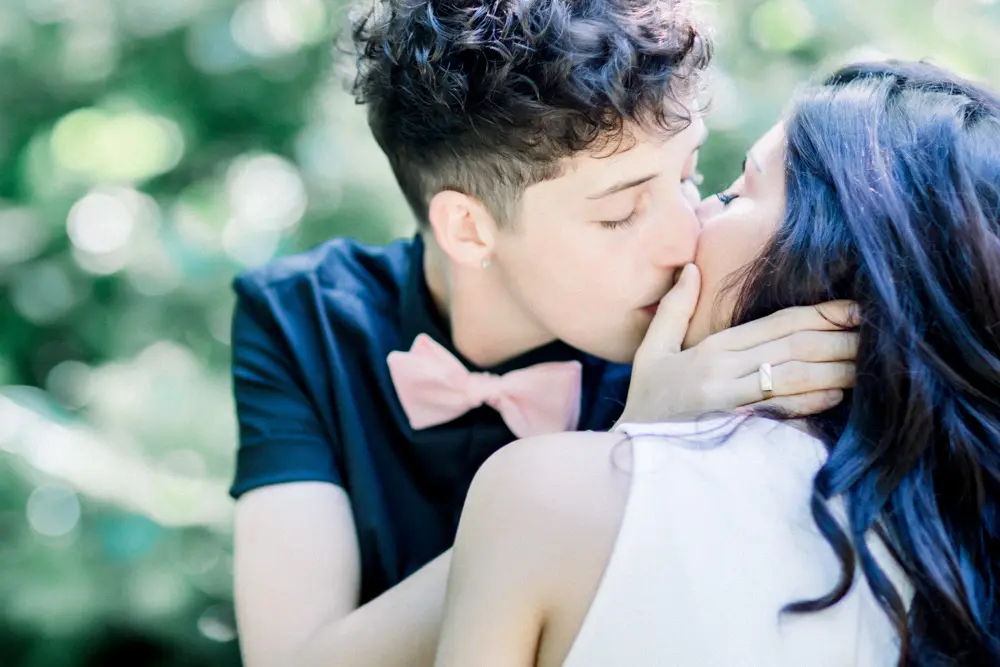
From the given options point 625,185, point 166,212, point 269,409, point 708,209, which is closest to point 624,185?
point 625,185

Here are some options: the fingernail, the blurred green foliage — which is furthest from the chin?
the blurred green foliage

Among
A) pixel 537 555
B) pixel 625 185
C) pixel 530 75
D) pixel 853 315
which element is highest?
pixel 530 75

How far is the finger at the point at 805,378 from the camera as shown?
112cm

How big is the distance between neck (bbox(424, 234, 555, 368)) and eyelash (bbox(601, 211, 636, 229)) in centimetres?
21

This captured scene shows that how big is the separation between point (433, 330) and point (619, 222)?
36 cm

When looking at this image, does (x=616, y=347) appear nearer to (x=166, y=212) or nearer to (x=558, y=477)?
(x=558, y=477)

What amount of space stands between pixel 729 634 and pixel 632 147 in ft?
2.14

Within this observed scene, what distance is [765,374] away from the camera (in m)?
1.14

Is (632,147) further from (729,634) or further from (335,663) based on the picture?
(335,663)

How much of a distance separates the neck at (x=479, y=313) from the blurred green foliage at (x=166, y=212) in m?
0.23

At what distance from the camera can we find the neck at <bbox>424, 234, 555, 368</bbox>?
59.5 inches

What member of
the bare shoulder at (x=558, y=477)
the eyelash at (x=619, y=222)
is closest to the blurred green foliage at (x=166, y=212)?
the eyelash at (x=619, y=222)

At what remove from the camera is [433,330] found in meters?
1.55

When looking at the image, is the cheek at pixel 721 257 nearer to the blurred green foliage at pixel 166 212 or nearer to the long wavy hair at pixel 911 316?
the long wavy hair at pixel 911 316
